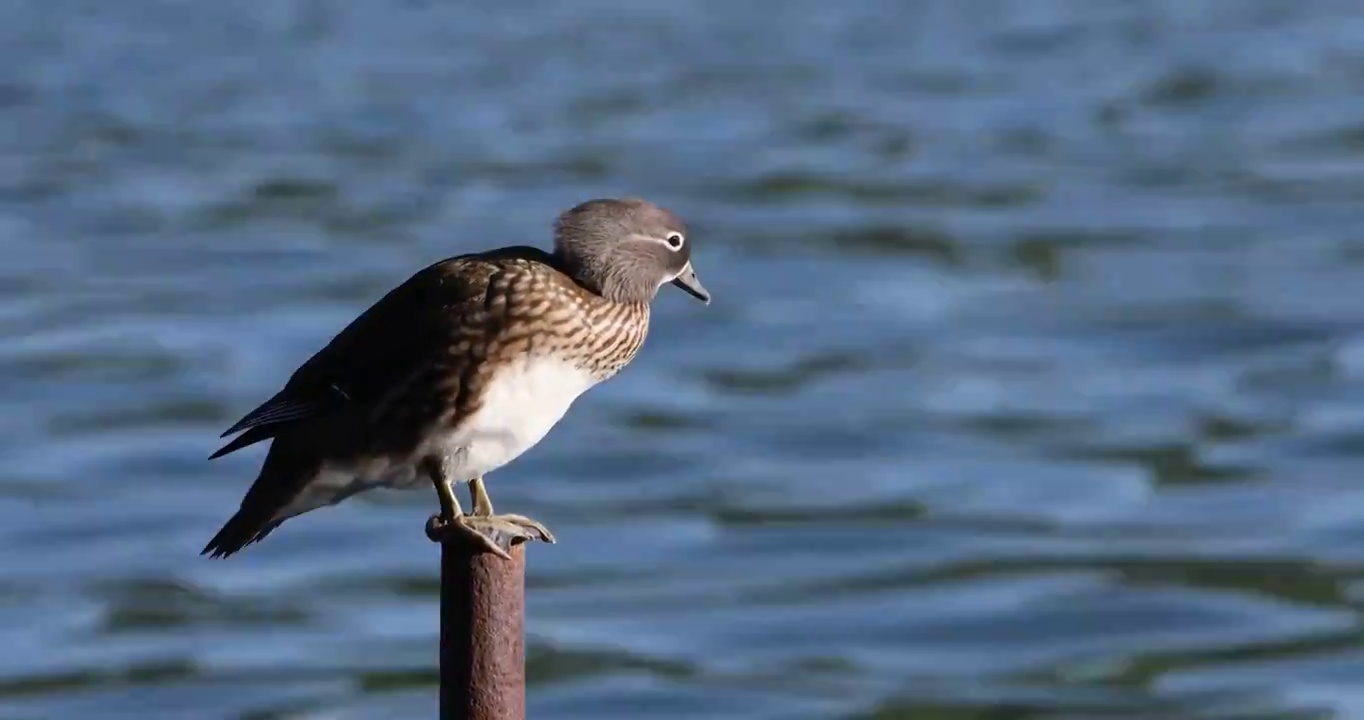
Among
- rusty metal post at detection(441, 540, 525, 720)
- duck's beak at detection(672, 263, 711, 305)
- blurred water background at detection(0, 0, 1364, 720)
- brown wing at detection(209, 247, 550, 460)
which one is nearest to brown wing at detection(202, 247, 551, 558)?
brown wing at detection(209, 247, 550, 460)

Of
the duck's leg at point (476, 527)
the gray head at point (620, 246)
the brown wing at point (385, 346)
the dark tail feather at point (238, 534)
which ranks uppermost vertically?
the gray head at point (620, 246)

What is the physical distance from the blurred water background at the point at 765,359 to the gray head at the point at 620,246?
5.26 m

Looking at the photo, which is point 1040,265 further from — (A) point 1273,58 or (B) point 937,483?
(A) point 1273,58

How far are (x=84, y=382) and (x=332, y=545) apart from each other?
402cm

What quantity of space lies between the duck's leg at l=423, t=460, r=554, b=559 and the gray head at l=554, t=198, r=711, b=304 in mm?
576

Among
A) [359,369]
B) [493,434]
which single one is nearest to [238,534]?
[359,369]

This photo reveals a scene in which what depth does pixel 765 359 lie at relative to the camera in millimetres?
18031

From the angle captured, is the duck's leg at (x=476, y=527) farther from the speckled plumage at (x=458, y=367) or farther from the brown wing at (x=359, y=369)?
the brown wing at (x=359, y=369)

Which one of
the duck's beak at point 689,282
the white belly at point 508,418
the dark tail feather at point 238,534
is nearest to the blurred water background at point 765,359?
the duck's beak at point 689,282

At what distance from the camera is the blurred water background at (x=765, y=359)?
12.6 m

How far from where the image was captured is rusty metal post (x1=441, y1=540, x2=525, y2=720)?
5.61m

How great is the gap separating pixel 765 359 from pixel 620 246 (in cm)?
1146

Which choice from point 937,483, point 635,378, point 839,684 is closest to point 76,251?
point 635,378

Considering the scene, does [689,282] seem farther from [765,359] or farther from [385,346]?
[765,359]
